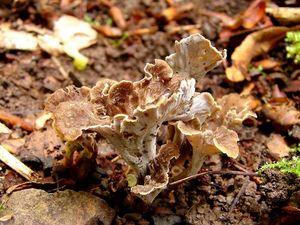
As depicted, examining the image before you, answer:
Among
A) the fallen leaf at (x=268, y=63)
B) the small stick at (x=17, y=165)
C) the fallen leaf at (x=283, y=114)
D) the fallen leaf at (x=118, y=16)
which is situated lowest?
the fallen leaf at (x=283, y=114)

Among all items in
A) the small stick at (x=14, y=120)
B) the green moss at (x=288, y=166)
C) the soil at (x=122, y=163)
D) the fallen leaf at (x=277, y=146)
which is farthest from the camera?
the small stick at (x=14, y=120)

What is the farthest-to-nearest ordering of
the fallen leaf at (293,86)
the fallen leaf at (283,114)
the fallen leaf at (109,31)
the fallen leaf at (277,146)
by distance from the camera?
1. the fallen leaf at (109,31)
2. the fallen leaf at (293,86)
3. the fallen leaf at (283,114)
4. the fallen leaf at (277,146)

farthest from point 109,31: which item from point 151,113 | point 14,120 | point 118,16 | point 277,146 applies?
point 151,113

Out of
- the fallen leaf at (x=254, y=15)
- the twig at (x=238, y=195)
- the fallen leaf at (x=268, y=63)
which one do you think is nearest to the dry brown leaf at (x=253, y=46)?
the fallen leaf at (x=268, y=63)

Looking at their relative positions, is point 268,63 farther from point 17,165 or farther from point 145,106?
point 17,165

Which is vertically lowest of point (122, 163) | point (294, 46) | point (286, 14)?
point (122, 163)

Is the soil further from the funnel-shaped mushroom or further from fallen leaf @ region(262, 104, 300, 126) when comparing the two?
the funnel-shaped mushroom

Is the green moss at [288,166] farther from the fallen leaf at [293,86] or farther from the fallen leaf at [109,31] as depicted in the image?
the fallen leaf at [109,31]

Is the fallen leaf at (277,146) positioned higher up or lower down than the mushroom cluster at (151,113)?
lower down
